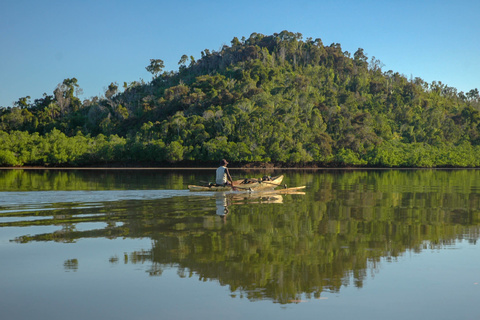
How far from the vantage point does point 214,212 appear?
19.2 metres

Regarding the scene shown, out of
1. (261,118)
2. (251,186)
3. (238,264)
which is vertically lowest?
(238,264)

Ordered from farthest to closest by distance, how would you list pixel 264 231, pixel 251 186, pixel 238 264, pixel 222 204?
pixel 251 186 < pixel 222 204 < pixel 264 231 < pixel 238 264

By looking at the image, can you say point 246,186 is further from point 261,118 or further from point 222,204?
point 261,118

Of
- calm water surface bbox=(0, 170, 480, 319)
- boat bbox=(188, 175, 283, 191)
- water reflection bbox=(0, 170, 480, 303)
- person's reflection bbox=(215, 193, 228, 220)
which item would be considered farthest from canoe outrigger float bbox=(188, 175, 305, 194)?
calm water surface bbox=(0, 170, 480, 319)

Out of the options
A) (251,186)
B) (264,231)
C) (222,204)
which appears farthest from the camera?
(251,186)

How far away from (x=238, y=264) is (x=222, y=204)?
12.0m

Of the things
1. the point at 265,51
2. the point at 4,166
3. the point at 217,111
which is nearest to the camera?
the point at 4,166

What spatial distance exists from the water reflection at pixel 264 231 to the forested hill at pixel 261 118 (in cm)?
6393

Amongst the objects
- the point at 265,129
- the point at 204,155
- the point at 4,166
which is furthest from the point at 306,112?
the point at 4,166

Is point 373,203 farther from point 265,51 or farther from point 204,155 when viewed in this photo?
point 265,51

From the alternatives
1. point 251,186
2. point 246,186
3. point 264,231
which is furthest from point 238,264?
point 251,186

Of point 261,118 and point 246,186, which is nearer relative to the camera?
point 246,186

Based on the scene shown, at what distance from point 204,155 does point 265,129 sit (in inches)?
503

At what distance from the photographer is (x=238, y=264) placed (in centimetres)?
1041
